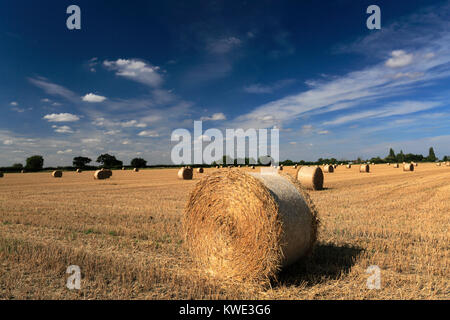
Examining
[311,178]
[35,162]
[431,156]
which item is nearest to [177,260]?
[311,178]

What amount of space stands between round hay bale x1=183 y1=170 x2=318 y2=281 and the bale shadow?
22cm

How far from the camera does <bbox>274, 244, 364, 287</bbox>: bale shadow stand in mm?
5023

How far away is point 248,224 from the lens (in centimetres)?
536

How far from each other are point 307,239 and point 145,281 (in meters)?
2.93

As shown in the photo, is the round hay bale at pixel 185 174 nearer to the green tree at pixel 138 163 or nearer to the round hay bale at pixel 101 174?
the round hay bale at pixel 101 174

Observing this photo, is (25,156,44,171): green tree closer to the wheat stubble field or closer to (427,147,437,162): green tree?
the wheat stubble field

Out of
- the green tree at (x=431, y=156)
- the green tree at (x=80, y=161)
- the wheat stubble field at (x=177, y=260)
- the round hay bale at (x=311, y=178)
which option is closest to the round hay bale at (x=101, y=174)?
the round hay bale at (x=311, y=178)

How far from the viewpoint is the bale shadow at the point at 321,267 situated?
5.02 metres

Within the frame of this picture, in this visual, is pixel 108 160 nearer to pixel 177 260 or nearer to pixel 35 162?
pixel 35 162

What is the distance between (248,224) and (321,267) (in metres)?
1.56

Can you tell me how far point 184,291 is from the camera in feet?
15.1

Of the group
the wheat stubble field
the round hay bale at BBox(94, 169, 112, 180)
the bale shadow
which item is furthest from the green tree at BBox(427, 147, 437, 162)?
the bale shadow

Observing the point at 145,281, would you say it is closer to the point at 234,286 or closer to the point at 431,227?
the point at 234,286
